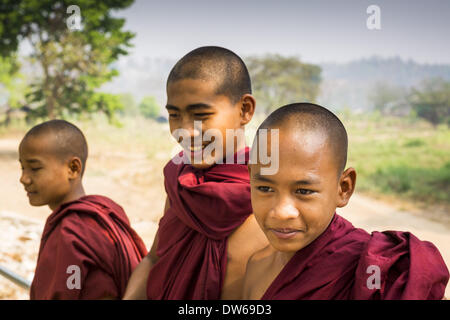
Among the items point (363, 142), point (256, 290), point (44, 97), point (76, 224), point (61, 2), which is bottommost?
point (256, 290)

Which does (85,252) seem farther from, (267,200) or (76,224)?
(267,200)

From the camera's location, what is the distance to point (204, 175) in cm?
172

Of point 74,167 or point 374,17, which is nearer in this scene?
point 374,17

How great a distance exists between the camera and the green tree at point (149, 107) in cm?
1787

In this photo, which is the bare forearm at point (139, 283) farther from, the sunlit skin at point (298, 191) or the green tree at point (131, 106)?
the green tree at point (131, 106)

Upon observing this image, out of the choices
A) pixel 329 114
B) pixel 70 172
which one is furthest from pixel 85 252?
pixel 329 114

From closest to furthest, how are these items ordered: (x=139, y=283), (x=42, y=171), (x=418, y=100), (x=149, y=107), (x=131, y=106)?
1. (x=139, y=283)
2. (x=42, y=171)
3. (x=418, y=100)
4. (x=131, y=106)
5. (x=149, y=107)

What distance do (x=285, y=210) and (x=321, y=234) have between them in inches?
7.5

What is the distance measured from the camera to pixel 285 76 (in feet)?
53.8

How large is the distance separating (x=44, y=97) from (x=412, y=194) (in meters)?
10.3

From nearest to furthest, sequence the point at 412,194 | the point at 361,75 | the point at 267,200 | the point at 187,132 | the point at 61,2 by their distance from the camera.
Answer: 1. the point at 267,200
2. the point at 187,132
3. the point at 412,194
4. the point at 61,2
5. the point at 361,75

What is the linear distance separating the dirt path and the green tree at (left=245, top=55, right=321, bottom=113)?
5309mm

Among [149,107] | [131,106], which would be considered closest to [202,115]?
[131,106]

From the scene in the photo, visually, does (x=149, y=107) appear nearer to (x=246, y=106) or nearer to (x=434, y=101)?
(x=434, y=101)
